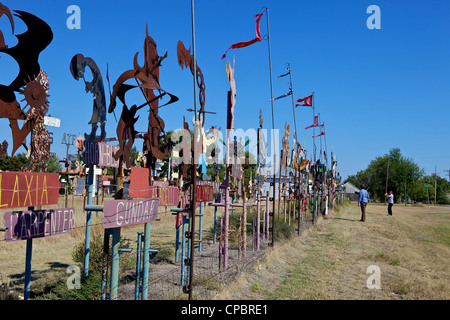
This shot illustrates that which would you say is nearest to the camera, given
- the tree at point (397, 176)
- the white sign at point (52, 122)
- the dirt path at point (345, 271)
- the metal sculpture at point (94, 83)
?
the metal sculpture at point (94, 83)

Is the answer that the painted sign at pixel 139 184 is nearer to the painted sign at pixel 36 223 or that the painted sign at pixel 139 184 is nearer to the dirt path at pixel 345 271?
the painted sign at pixel 36 223

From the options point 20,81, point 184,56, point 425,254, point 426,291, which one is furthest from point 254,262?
point 425,254

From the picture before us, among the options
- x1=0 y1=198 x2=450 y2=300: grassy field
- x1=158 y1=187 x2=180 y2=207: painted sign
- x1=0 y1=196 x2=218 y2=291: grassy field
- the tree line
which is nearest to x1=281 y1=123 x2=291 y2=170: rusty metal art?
x1=0 y1=198 x2=450 y2=300: grassy field

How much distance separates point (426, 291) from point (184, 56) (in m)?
5.78

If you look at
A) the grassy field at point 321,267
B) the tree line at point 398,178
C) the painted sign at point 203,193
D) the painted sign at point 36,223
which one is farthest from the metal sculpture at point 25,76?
the tree line at point 398,178

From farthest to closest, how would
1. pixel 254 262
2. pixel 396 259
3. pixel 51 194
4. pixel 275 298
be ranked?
pixel 396 259 < pixel 254 262 < pixel 275 298 < pixel 51 194

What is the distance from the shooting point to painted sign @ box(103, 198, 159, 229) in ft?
12.2

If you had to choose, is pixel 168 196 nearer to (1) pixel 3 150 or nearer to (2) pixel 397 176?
(1) pixel 3 150

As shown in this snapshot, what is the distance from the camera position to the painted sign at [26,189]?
3.24m

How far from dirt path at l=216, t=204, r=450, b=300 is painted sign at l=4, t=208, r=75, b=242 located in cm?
255

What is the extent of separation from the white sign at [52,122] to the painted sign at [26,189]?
1.26 metres

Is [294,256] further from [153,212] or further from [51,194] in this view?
[51,194]

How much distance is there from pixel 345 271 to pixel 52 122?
6722 mm
